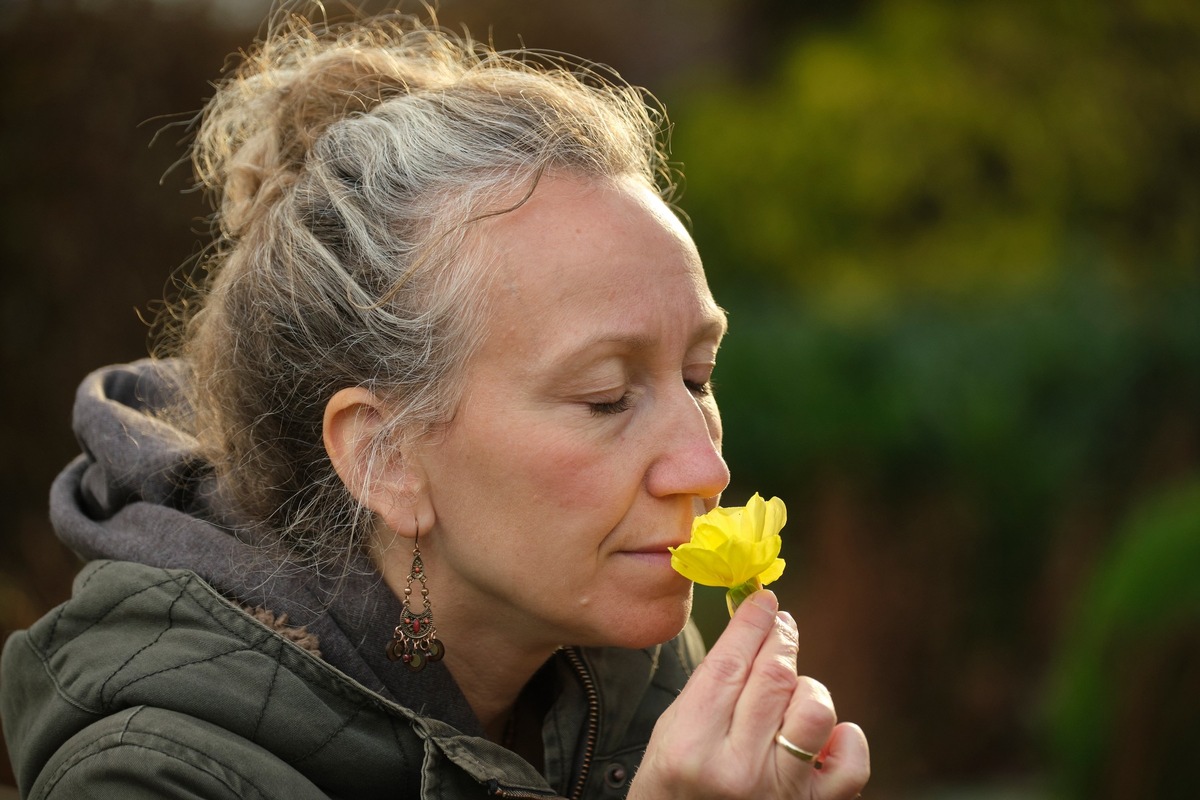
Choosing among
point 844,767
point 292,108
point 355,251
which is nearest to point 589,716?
point 844,767

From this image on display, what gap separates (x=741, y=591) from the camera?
6.77ft

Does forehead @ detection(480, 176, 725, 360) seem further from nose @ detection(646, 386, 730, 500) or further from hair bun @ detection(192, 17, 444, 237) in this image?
hair bun @ detection(192, 17, 444, 237)

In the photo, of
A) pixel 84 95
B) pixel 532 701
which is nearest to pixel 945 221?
pixel 84 95

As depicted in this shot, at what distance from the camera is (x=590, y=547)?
2.11 m

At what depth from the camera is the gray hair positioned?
2.20 m

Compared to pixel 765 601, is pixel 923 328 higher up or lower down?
lower down

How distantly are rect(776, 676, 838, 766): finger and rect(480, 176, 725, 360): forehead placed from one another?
0.67 metres

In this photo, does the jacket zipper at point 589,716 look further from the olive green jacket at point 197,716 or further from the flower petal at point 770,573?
the flower petal at point 770,573

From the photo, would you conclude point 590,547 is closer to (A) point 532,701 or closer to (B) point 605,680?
(B) point 605,680

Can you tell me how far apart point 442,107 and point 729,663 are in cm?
123

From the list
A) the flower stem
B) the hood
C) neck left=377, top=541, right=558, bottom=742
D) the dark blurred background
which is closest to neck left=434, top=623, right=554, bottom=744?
neck left=377, top=541, right=558, bottom=742

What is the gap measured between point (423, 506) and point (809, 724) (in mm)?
800

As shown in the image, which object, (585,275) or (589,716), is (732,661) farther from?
(585,275)

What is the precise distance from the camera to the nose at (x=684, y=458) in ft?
6.91
